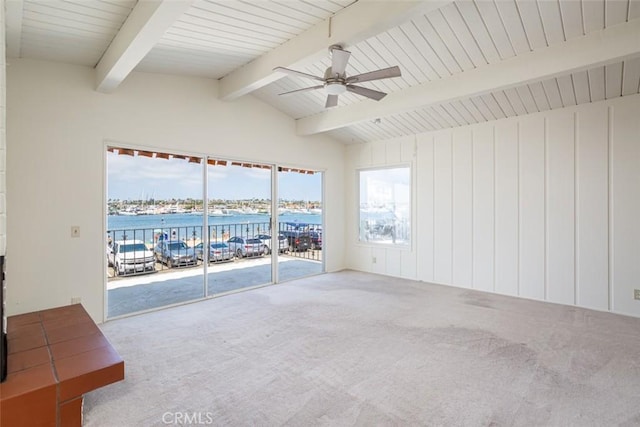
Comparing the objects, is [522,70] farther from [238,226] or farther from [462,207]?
[238,226]

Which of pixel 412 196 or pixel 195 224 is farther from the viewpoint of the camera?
pixel 412 196

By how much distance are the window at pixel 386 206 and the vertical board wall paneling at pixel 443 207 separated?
540 mm

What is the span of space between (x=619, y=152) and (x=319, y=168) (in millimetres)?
4256

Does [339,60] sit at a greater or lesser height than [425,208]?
greater

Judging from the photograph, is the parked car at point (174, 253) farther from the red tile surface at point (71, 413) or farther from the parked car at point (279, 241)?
the red tile surface at point (71, 413)

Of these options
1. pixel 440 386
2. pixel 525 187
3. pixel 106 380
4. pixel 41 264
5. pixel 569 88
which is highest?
pixel 569 88

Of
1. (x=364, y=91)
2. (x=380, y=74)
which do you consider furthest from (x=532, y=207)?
(x=380, y=74)

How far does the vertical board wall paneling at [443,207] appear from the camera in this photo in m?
5.35

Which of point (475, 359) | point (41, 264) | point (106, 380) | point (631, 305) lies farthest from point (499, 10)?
point (41, 264)

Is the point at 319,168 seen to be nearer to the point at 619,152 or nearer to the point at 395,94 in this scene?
the point at 395,94

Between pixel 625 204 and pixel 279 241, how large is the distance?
4.69 m

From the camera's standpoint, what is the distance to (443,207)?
17.8 ft

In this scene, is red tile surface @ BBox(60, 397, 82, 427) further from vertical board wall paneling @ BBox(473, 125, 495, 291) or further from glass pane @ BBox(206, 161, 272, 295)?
vertical board wall paneling @ BBox(473, 125, 495, 291)

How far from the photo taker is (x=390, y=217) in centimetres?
621
